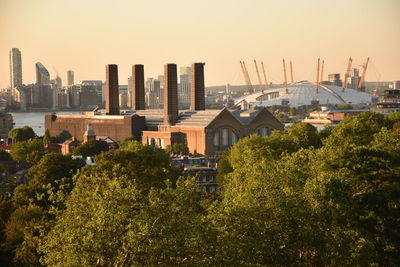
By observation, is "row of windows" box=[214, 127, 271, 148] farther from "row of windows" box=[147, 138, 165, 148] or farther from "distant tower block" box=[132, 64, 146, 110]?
"distant tower block" box=[132, 64, 146, 110]

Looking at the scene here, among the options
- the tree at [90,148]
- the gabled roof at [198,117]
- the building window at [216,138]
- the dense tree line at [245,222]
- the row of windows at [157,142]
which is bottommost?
the row of windows at [157,142]

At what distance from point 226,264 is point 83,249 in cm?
379

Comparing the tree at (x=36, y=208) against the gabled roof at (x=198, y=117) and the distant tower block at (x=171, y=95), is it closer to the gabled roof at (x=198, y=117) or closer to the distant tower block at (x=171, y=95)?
the gabled roof at (x=198, y=117)

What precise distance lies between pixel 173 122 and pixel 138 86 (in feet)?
62.8

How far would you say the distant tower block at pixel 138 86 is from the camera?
119812mm

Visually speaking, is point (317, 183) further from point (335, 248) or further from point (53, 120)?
point (53, 120)

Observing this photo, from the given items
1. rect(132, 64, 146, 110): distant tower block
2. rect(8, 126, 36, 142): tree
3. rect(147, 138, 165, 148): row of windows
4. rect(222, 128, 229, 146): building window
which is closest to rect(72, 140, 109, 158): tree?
rect(222, 128, 229, 146): building window

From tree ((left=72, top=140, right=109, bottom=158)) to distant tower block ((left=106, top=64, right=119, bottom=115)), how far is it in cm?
3291

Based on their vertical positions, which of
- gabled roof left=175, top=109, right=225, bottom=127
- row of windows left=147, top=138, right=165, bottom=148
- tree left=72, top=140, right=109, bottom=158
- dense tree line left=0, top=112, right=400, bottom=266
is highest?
dense tree line left=0, top=112, right=400, bottom=266

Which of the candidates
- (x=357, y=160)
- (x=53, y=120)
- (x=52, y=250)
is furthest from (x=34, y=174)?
(x=53, y=120)

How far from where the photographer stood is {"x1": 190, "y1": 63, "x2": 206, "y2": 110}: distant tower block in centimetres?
11012

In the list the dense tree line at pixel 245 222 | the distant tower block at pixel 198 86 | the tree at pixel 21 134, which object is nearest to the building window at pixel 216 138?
the distant tower block at pixel 198 86

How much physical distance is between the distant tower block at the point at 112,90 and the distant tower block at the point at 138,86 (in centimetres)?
431

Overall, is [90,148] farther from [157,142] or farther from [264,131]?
[264,131]
